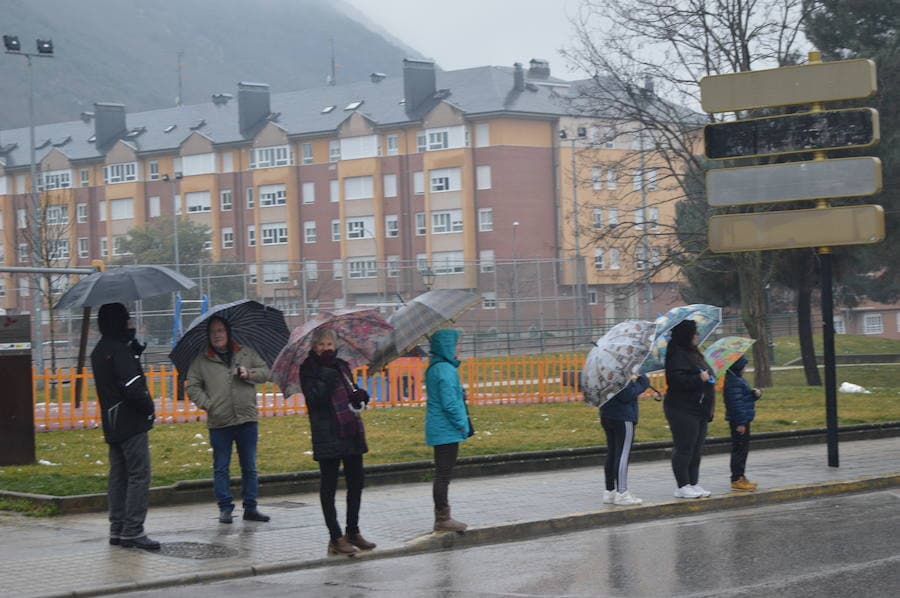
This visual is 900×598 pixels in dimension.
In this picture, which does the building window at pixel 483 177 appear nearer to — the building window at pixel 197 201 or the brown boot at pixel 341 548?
the building window at pixel 197 201

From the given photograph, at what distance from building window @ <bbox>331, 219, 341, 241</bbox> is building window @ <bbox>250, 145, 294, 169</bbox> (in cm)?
561

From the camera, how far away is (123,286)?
1159 cm

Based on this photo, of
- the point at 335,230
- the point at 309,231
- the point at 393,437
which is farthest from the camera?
the point at 309,231

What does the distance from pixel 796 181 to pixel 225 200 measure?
76971 millimetres

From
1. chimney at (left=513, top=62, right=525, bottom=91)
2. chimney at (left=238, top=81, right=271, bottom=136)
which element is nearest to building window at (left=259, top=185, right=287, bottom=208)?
chimney at (left=238, top=81, right=271, bottom=136)

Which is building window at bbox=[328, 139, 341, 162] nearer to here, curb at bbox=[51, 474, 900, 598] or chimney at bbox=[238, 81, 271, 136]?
chimney at bbox=[238, 81, 271, 136]

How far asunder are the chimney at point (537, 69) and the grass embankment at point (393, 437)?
61.9 metres

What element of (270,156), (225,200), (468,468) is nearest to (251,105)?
(270,156)

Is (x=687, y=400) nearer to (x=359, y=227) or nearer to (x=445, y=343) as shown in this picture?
(x=445, y=343)

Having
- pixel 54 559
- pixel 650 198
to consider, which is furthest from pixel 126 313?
pixel 650 198

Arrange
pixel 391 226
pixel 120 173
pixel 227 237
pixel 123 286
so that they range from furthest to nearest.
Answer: pixel 120 173, pixel 227 237, pixel 391 226, pixel 123 286

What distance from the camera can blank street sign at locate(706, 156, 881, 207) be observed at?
15359mm

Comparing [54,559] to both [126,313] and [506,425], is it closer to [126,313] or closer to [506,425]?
[126,313]

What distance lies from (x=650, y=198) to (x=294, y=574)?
68450mm
